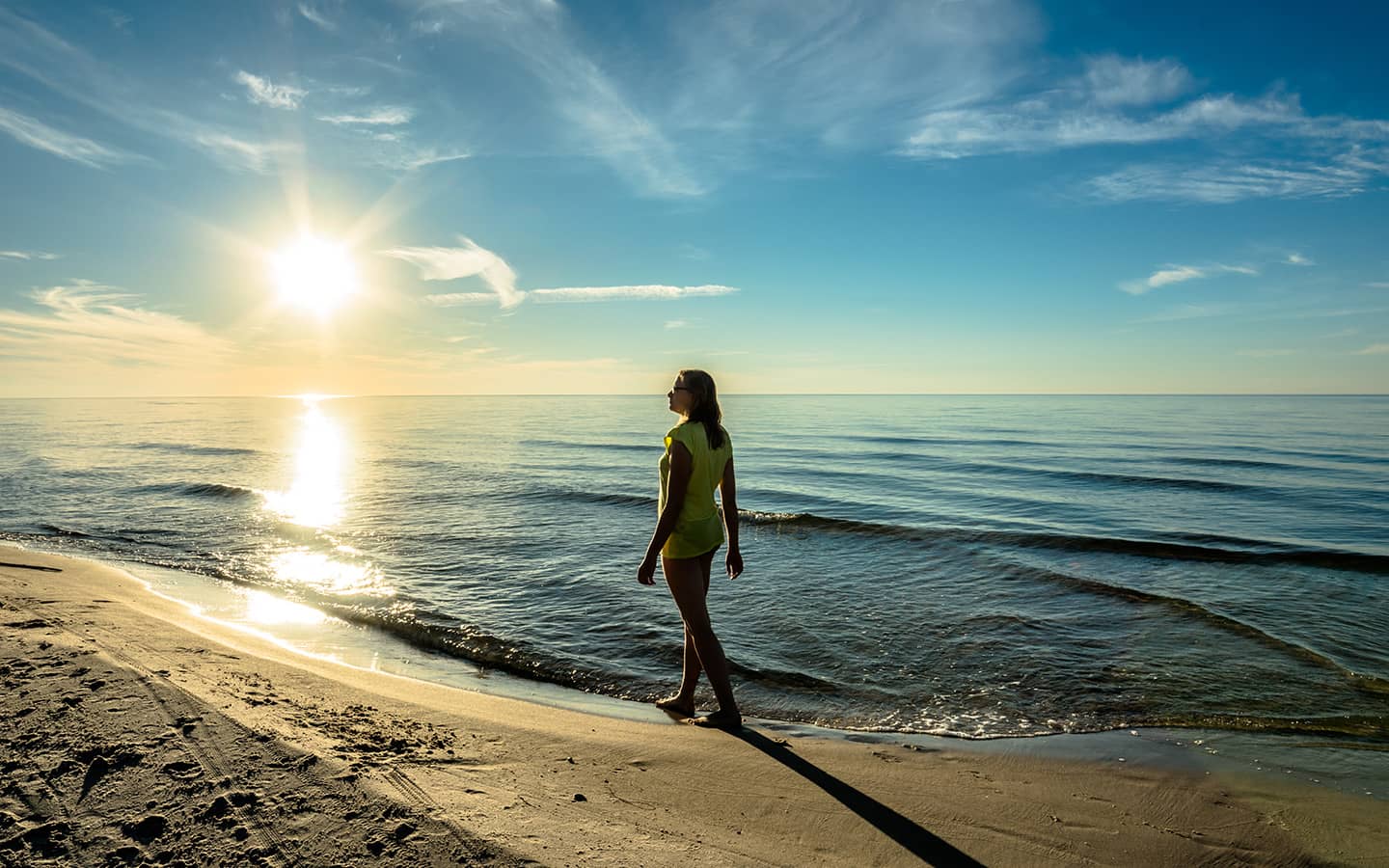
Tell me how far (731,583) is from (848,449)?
79.4ft

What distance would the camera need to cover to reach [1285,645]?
7676 mm

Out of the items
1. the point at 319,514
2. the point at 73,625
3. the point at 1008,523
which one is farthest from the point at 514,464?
the point at 73,625

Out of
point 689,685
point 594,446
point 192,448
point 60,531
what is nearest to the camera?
point 689,685

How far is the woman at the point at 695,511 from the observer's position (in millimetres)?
4832

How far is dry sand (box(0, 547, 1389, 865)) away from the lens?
3223mm

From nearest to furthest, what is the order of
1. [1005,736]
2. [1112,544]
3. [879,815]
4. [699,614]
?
[879,815], [699,614], [1005,736], [1112,544]

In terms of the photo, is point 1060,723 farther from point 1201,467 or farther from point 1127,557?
point 1201,467

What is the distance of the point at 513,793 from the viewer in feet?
12.5

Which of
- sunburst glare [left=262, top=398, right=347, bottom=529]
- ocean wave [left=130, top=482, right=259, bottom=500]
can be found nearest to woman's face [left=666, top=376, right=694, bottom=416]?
sunburst glare [left=262, top=398, right=347, bottom=529]

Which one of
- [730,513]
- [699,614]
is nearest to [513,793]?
[699,614]

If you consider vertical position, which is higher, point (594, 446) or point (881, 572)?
point (594, 446)

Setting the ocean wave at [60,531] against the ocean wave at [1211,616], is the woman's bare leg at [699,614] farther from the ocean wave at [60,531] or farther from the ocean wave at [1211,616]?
the ocean wave at [60,531]

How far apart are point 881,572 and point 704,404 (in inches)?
289

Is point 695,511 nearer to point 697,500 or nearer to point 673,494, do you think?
point 697,500
